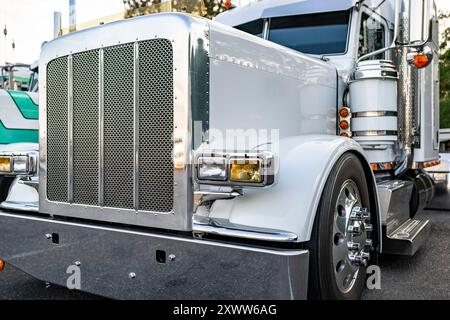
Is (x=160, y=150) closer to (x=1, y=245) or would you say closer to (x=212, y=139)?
(x=212, y=139)

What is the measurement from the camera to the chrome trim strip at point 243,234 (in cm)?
218

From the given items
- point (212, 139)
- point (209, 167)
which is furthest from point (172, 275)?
point (212, 139)

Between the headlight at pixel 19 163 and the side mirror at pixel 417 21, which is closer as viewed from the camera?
the headlight at pixel 19 163

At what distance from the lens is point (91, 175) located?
8.95ft

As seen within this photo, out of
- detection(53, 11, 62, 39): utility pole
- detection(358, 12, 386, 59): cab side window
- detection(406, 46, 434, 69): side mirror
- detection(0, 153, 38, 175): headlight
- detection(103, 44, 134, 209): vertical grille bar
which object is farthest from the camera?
detection(53, 11, 62, 39): utility pole

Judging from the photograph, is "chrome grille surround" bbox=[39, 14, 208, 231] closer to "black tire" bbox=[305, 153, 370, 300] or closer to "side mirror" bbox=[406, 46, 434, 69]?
"black tire" bbox=[305, 153, 370, 300]

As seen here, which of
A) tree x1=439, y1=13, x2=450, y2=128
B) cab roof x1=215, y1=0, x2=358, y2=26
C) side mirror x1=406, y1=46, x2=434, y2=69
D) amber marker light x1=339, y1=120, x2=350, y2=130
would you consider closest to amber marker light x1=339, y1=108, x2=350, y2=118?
amber marker light x1=339, y1=120, x2=350, y2=130

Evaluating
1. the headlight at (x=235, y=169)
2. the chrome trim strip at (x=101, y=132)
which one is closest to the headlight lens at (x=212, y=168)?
the headlight at (x=235, y=169)

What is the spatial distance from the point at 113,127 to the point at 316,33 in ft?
7.13

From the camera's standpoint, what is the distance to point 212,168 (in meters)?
2.24

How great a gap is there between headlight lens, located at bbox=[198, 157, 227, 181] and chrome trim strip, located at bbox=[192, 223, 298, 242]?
25 centimetres

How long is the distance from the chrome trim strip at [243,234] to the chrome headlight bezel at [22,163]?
1.33m

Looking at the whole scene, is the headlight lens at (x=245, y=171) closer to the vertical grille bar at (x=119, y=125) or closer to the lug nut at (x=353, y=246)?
the vertical grille bar at (x=119, y=125)

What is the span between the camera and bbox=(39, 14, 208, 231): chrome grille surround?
2373mm
